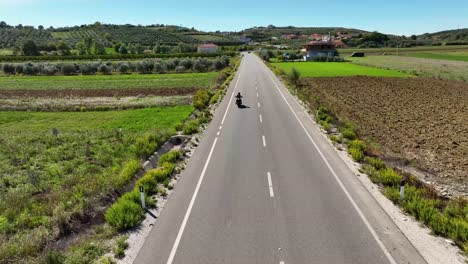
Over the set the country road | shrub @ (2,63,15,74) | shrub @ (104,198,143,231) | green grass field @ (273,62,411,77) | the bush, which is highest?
shrub @ (2,63,15,74)

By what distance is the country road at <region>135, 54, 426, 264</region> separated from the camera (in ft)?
33.1

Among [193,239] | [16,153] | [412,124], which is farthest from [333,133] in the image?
[16,153]

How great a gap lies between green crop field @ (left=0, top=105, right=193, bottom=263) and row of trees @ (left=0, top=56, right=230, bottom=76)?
156 ft

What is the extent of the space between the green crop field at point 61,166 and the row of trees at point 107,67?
4765 cm

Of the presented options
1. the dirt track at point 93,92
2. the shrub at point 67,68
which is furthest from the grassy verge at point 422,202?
the shrub at point 67,68

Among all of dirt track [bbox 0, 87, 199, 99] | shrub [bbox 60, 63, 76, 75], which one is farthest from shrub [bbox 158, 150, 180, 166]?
shrub [bbox 60, 63, 76, 75]

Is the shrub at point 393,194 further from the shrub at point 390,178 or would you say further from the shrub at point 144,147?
the shrub at point 144,147

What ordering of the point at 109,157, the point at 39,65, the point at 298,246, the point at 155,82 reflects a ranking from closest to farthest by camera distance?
the point at 298,246 < the point at 109,157 < the point at 155,82 < the point at 39,65

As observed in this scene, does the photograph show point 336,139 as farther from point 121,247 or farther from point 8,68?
point 8,68

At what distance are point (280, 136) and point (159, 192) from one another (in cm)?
1089

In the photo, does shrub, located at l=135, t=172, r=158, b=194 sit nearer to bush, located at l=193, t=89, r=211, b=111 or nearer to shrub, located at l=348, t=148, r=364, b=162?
shrub, located at l=348, t=148, r=364, b=162

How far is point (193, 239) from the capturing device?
1090 centimetres

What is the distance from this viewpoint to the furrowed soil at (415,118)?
18219mm

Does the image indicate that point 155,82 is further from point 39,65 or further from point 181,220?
point 181,220
